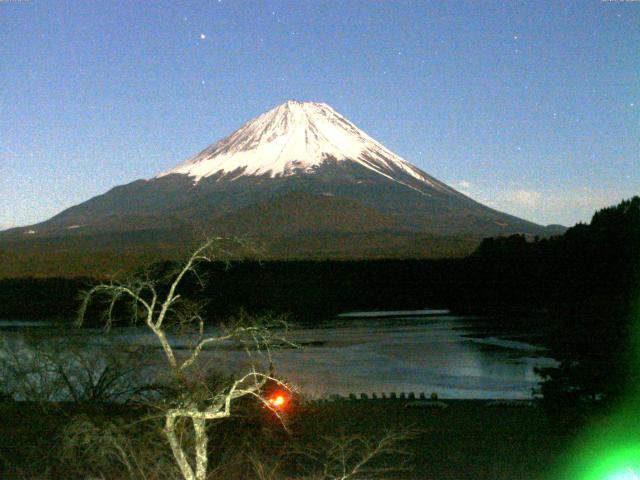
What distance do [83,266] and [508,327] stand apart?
35774 millimetres

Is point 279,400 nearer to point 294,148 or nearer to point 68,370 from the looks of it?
point 68,370

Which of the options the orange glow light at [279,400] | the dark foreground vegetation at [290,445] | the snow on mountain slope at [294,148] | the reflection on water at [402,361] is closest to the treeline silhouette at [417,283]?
the reflection on water at [402,361]

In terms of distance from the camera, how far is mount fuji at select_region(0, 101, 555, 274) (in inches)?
3964

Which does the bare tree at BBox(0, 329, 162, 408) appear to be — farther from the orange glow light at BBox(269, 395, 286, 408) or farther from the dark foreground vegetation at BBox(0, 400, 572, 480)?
the orange glow light at BBox(269, 395, 286, 408)

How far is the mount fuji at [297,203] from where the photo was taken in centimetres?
10069

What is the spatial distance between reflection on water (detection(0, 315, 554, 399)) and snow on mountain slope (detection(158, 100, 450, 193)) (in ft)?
358

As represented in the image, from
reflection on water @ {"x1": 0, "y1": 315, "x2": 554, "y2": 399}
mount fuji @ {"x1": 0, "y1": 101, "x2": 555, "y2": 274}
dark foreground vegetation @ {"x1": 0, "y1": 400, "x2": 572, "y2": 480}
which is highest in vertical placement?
mount fuji @ {"x1": 0, "y1": 101, "x2": 555, "y2": 274}

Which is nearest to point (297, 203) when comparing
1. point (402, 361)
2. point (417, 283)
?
point (417, 283)

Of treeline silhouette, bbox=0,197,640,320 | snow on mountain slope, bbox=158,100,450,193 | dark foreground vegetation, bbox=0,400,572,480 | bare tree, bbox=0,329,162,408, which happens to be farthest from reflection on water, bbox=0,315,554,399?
snow on mountain slope, bbox=158,100,450,193

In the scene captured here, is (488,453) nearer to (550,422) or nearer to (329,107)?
(550,422)

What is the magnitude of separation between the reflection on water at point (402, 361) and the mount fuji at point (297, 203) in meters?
46.9

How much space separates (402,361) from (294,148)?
12850 cm

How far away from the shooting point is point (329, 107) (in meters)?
161

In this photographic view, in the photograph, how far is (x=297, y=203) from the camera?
403 ft
